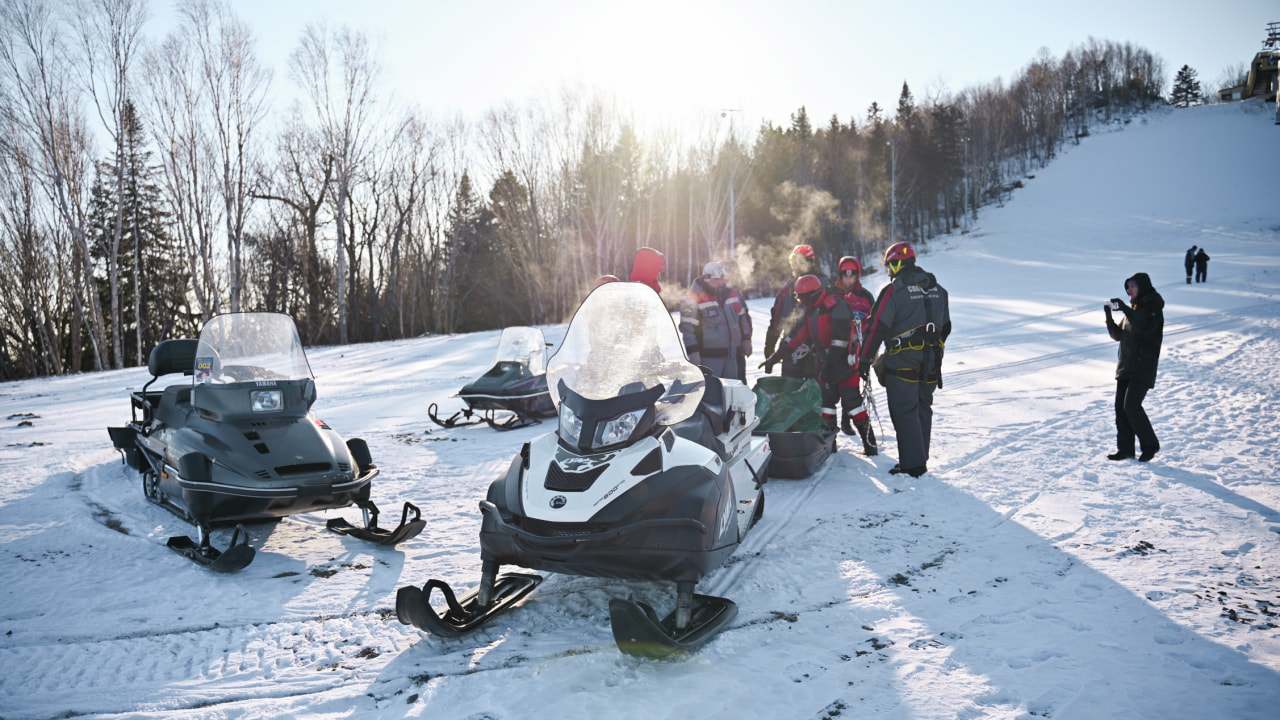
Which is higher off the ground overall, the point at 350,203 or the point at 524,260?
the point at 350,203

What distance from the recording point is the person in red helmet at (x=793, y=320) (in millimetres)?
6672

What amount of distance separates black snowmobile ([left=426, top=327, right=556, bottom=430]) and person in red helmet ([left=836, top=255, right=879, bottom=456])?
3.39m

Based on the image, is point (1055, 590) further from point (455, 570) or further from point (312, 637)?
point (312, 637)

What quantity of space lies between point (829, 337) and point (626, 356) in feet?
12.0

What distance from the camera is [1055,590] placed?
3.33 m

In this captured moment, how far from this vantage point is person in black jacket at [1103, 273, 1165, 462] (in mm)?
5520

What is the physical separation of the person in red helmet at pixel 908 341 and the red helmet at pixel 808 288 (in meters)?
0.82

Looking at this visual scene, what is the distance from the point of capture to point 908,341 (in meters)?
5.48

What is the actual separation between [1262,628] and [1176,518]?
63.4 inches

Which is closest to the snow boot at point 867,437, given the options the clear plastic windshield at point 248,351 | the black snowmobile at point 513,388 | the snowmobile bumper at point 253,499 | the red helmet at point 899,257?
the red helmet at point 899,257

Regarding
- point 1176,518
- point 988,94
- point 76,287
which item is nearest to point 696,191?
point 76,287

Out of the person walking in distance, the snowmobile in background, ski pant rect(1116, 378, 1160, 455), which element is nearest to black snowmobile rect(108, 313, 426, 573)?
the snowmobile in background

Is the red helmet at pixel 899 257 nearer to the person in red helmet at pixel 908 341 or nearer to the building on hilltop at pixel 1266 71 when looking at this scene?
the person in red helmet at pixel 908 341

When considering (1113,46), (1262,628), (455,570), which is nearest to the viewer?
(1262,628)
